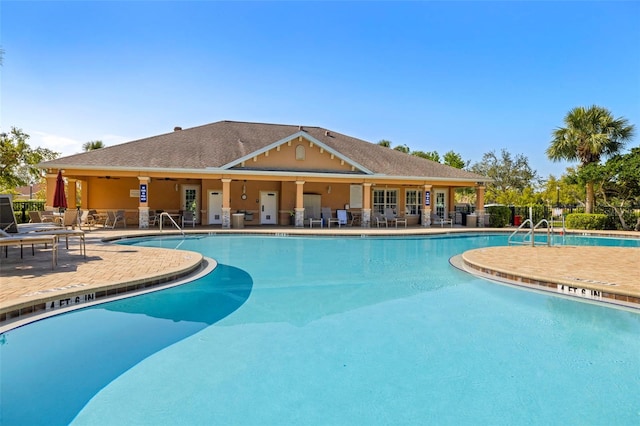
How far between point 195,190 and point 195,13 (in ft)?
35.4

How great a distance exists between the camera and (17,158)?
28.0 m

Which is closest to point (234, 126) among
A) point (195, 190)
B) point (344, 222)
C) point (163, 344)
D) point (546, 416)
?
point (195, 190)

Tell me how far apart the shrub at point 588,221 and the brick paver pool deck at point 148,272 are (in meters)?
11.7

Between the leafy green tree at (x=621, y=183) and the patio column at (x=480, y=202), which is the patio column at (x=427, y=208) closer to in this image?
the patio column at (x=480, y=202)

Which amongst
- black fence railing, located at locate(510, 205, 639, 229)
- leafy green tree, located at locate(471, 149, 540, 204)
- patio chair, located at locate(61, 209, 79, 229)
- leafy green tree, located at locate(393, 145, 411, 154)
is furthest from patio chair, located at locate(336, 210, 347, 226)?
leafy green tree, located at locate(471, 149, 540, 204)

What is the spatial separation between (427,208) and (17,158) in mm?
29937

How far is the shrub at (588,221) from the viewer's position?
22109mm

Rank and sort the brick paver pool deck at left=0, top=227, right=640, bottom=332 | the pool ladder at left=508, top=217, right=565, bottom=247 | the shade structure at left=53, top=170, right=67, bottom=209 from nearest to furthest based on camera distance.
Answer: the brick paver pool deck at left=0, top=227, right=640, bottom=332, the shade structure at left=53, top=170, right=67, bottom=209, the pool ladder at left=508, top=217, right=565, bottom=247

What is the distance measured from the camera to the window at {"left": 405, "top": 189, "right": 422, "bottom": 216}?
24.7 meters

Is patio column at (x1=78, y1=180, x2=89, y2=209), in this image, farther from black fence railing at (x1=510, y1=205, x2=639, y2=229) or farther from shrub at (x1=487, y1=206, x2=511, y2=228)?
black fence railing at (x1=510, y1=205, x2=639, y2=229)

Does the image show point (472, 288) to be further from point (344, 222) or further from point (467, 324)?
point (344, 222)

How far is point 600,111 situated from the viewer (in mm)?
22984

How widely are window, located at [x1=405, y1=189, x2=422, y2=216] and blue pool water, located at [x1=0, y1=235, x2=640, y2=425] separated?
56.4 feet

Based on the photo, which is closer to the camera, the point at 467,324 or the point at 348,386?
the point at 348,386
